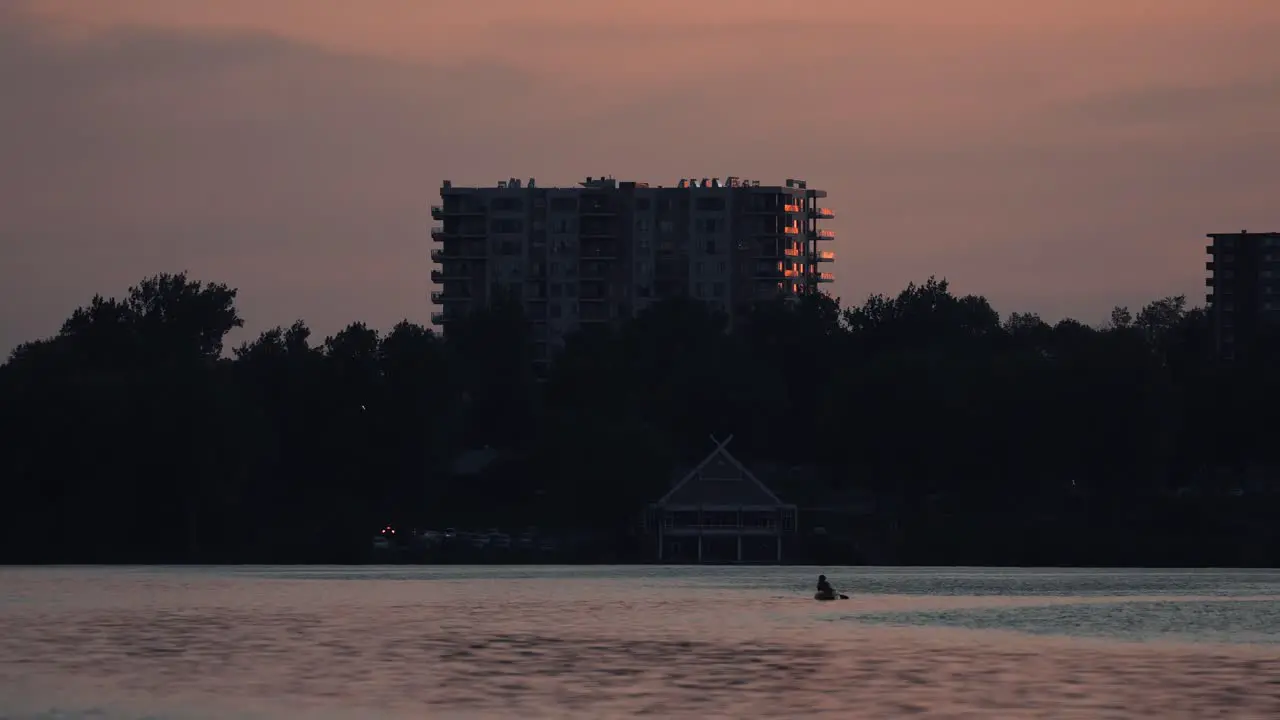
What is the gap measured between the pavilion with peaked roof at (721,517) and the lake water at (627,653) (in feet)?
225

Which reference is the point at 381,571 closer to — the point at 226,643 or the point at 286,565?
the point at 286,565

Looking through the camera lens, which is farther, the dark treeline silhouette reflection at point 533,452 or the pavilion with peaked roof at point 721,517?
the pavilion with peaked roof at point 721,517

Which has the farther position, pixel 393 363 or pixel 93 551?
pixel 393 363

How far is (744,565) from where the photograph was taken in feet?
536

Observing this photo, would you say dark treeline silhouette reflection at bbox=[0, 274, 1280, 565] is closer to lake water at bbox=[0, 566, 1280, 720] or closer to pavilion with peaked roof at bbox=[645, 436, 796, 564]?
pavilion with peaked roof at bbox=[645, 436, 796, 564]

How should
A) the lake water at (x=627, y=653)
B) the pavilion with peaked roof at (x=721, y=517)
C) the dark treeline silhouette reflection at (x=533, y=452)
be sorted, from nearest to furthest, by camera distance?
the lake water at (x=627, y=653)
the dark treeline silhouette reflection at (x=533, y=452)
the pavilion with peaked roof at (x=721, y=517)

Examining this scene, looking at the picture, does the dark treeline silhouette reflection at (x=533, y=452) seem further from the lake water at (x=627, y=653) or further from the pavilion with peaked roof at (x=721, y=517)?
the lake water at (x=627, y=653)

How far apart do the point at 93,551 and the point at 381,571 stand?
2547cm

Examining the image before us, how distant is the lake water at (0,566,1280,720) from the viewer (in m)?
46.1

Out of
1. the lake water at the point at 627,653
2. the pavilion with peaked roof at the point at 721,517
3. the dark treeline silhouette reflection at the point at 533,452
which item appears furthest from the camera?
the pavilion with peaked roof at the point at 721,517

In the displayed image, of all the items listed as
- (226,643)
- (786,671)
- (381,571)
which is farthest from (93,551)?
(786,671)

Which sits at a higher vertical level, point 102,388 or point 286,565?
point 102,388

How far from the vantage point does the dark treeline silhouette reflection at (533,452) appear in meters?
152

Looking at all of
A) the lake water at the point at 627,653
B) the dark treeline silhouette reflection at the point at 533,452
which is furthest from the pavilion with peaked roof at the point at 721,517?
the lake water at the point at 627,653
